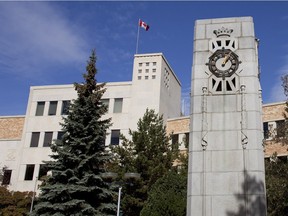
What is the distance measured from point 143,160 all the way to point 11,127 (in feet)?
86.4

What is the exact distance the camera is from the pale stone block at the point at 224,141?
14383mm

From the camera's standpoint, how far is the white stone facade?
44.2 meters

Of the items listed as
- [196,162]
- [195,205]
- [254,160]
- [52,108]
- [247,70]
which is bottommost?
[195,205]

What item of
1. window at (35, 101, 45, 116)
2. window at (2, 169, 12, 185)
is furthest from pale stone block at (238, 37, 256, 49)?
window at (2, 169, 12, 185)

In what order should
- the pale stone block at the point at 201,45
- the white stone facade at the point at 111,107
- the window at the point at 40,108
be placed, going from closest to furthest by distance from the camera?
the pale stone block at the point at 201,45, the white stone facade at the point at 111,107, the window at the point at 40,108

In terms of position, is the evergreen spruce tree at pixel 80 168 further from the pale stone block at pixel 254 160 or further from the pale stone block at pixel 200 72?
the pale stone block at pixel 254 160

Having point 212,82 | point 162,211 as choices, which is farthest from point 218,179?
point 162,211

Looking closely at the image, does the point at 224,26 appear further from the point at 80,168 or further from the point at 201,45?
the point at 80,168

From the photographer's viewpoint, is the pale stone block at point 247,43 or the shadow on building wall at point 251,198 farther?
the pale stone block at point 247,43

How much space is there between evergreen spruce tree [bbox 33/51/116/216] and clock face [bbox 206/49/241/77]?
29.5 feet

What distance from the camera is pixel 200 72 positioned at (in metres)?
15.9

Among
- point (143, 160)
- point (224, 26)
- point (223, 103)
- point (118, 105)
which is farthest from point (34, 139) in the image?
point (223, 103)

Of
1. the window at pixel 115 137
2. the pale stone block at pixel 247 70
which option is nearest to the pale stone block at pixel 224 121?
the pale stone block at pixel 247 70

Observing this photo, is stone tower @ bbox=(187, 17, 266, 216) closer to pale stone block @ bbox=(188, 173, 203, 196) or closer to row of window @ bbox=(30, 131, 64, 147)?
pale stone block @ bbox=(188, 173, 203, 196)
